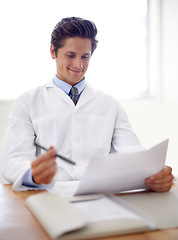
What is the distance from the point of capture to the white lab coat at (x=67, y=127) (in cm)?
147

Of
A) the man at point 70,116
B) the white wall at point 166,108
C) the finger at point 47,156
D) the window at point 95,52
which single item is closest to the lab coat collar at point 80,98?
the man at point 70,116

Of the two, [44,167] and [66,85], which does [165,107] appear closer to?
[66,85]

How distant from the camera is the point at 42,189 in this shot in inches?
44.2

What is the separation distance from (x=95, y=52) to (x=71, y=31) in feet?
5.10

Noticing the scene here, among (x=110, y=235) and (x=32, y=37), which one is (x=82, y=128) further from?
(x=32, y=37)

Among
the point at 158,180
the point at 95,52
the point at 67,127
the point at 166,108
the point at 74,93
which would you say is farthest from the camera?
the point at 166,108

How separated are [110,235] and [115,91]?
102 inches

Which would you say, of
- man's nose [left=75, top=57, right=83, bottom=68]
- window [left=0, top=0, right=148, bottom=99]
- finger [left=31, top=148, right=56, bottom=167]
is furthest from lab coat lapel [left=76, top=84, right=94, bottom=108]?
window [left=0, top=0, right=148, bottom=99]

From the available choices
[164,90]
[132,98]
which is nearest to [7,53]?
[132,98]

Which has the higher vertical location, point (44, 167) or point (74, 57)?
point (74, 57)

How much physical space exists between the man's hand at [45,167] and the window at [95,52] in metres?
1.98

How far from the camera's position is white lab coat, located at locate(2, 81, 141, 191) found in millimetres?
1471

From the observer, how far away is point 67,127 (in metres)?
1.59

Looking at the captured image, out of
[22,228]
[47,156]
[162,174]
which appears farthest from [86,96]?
[22,228]
